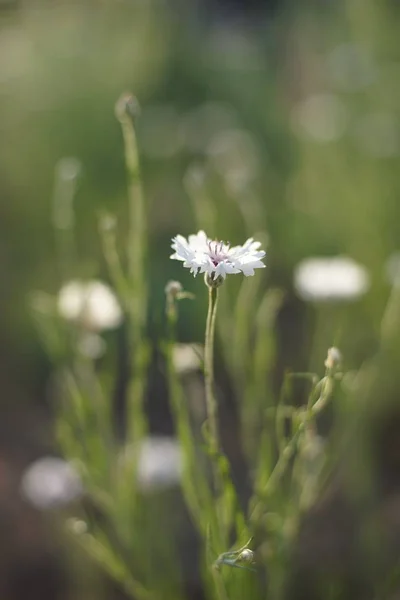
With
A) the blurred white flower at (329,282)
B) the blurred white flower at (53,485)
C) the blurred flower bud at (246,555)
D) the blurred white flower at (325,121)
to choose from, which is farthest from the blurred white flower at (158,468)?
the blurred white flower at (325,121)

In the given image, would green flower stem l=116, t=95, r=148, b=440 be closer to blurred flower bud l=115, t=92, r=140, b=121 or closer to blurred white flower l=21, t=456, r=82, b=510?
blurred flower bud l=115, t=92, r=140, b=121

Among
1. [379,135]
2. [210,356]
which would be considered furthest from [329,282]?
[379,135]

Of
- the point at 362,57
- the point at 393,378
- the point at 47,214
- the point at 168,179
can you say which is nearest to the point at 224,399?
the point at 393,378

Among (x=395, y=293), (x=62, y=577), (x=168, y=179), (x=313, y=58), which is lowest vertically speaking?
(x=62, y=577)

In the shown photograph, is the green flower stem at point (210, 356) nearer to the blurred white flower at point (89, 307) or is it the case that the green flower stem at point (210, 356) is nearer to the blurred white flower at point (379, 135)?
the blurred white flower at point (89, 307)

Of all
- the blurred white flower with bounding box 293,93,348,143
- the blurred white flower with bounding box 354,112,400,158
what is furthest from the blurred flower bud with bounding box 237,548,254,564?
the blurred white flower with bounding box 293,93,348,143

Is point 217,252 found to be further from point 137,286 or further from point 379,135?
point 379,135

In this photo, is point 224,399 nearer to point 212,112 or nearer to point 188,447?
point 188,447
